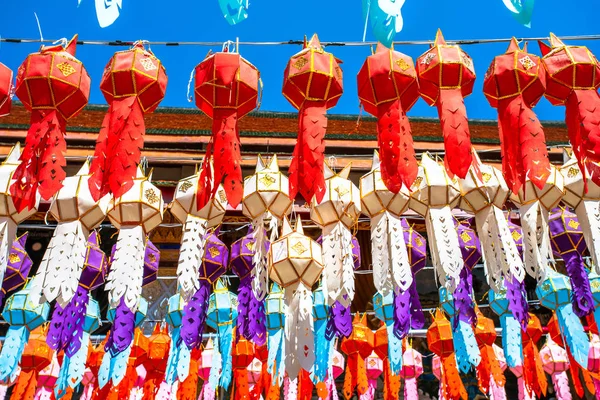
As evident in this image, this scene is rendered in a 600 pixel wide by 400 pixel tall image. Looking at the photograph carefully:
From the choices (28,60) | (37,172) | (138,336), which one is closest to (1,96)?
(28,60)

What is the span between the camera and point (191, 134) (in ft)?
29.5

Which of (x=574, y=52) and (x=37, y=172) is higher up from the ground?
(x=574, y=52)

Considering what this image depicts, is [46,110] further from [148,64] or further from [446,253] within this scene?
[446,253]

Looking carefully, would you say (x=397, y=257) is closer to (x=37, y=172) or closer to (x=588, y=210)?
(x=588, y=210)

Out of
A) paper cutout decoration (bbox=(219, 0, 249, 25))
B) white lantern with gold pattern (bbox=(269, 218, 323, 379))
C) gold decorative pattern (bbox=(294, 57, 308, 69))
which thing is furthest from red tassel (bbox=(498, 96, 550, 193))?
paper cutout decoration (bbox=(219, 0, 249, 25))

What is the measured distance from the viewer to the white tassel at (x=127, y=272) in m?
3.79

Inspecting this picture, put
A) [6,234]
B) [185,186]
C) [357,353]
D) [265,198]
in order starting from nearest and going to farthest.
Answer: [6,234] < [265,198] < [185,186] < [357,353]

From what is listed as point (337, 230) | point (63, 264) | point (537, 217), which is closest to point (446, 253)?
point (337, 230)

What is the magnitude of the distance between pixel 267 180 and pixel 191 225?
661 millimetres

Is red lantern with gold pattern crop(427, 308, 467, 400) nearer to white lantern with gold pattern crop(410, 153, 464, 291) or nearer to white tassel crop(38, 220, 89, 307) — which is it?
white lantern with gold pattern crop(410, 153, 464, 291)

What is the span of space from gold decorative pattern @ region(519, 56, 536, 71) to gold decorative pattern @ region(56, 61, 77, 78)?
2.89m

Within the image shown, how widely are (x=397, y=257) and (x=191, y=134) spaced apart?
5.76 metres

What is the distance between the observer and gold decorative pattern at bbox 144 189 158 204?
14.0 ft

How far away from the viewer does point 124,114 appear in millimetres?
3580
